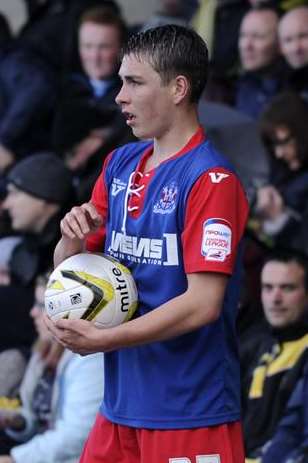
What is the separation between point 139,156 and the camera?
4.34 meters

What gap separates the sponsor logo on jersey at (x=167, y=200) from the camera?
4098mm

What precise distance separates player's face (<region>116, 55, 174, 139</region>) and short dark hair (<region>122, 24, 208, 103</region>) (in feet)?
0.08

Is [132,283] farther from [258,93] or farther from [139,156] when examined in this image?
[258,93]

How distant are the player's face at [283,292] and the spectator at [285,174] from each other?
27.4 inches

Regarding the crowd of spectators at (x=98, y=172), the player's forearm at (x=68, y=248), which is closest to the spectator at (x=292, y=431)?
the crowd of spectators at (x=98, y=172)

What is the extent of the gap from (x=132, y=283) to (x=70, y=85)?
208 inches

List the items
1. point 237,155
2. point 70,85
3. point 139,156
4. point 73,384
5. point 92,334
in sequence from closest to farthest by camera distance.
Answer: point 92,334 → point 139,156 → point 73,384 → point 237,155 → point 70,85

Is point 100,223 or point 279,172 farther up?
point 100,223

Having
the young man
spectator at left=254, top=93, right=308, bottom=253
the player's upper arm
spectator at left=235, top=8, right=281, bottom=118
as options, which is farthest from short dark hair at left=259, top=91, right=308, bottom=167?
the player's upper arm

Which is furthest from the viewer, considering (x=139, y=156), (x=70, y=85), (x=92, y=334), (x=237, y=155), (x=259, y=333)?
(x=70, y=85)

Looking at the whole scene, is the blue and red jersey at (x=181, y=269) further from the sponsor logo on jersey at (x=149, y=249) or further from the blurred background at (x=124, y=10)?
the blurred background at (x=124, y=10)

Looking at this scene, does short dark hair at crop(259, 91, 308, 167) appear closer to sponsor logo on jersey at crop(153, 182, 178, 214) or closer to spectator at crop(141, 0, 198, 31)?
spectator at crop(141, 0, 198, 31)

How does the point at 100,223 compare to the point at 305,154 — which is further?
the point at 305,154

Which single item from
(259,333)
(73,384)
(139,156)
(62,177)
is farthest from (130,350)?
(62,177)
